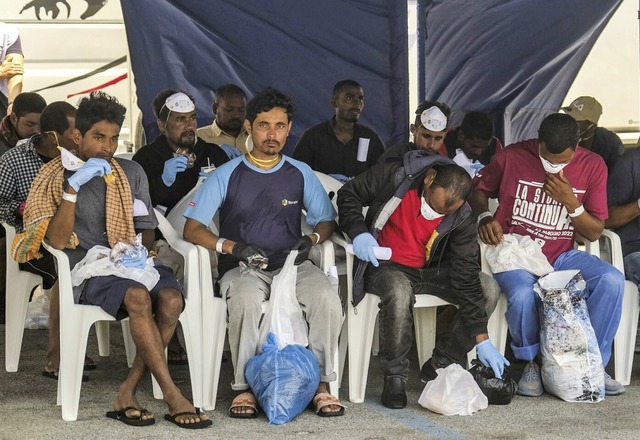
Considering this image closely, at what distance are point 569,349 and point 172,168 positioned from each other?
2063 mm

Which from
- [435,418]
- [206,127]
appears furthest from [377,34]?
[435,418]

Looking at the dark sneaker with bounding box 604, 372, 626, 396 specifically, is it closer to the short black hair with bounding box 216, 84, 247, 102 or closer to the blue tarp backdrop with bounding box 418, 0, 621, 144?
the blue tarp backdrop with bounding box 418, 0, 621, 144

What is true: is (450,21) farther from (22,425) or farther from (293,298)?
(22,425)

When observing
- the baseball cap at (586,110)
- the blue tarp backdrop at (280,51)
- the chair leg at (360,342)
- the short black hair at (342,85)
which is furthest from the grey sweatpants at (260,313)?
the baseball cap at (586,110)

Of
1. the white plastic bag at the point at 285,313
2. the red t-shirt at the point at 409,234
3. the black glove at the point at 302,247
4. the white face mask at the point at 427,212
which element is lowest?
the white plastic bag at the point at 285,313

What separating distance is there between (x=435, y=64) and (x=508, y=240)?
2393mm

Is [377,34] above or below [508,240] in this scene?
above

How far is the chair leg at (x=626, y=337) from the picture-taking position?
5.08 m

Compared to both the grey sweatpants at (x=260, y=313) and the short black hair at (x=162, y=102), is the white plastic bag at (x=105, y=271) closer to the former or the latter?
the grey sweatpants at (x=260, y=313)

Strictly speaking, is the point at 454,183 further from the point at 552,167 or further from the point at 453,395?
the point at 453,395

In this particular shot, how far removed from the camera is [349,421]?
14.3 feet

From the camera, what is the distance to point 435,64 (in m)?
7.10

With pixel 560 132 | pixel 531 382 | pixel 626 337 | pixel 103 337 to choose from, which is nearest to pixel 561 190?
pixel 560 132

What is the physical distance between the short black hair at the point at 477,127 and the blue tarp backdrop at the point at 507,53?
0.27 metres
